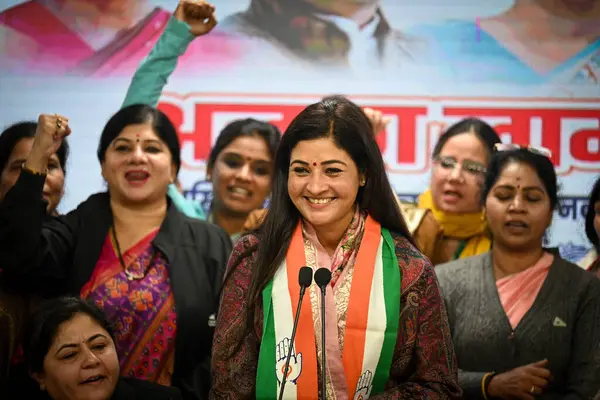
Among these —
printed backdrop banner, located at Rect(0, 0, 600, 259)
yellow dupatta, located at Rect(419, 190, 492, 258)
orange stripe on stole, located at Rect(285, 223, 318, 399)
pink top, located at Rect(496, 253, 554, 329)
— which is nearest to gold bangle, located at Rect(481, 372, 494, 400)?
pink top, located at Rect(496, 253, 554, 329)

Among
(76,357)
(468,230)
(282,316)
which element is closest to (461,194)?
(468,230)

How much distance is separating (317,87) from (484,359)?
202 cm

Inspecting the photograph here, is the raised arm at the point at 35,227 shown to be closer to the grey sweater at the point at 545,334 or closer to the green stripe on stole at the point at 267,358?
the green stripe on stole at the point at 267,358

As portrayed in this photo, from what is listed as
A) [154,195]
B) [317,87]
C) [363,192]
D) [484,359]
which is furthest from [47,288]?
[317,87]

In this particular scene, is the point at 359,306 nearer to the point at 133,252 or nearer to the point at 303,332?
the point at 303,332

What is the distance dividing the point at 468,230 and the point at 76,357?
189 cm

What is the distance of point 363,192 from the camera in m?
2.89

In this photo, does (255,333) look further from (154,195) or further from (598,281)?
(598,281)

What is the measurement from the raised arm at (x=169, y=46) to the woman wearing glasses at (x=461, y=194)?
1.26m

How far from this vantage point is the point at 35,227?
10.4 ft

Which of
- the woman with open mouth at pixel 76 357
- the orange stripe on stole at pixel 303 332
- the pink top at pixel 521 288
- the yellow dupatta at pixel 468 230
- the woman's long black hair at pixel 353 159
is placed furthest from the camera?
the yellow dupatta at pixel 468 230

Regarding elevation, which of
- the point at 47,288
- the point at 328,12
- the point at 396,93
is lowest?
the point at 47,288

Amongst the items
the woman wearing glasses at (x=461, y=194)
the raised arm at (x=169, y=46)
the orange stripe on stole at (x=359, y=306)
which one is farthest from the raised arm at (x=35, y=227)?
the woman wearing glasses at (x=461, y=194)

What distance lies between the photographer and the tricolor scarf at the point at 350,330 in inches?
104
